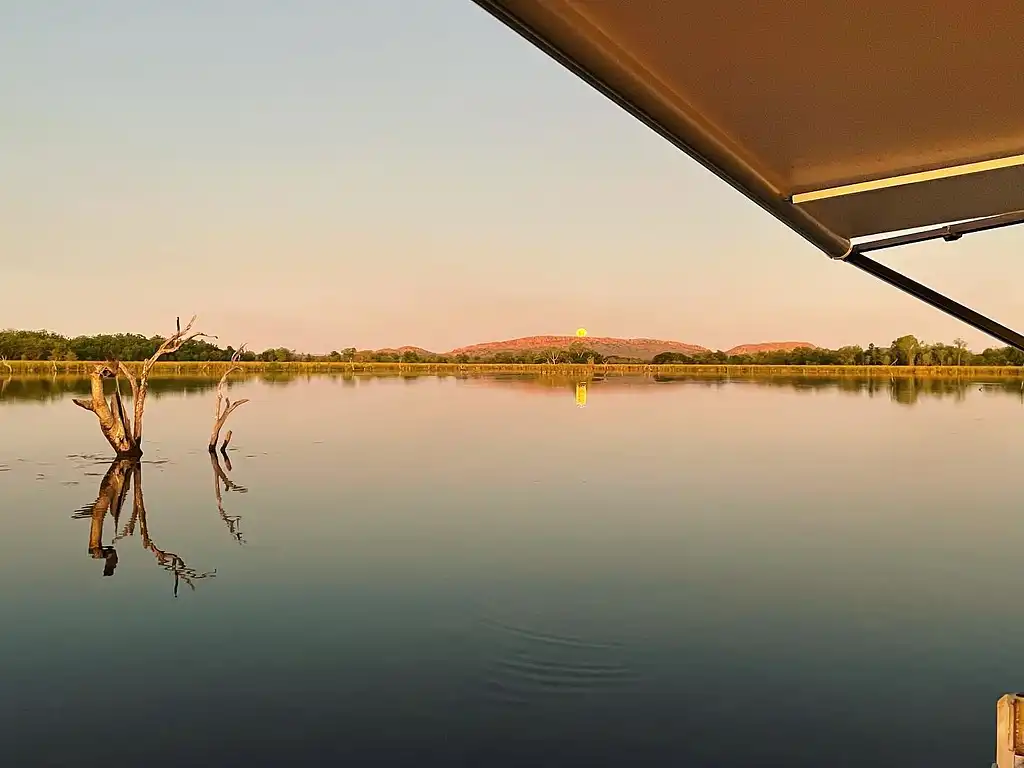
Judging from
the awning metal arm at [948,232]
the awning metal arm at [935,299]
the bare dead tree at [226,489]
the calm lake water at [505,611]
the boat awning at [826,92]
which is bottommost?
the calm lake water at [505,611]

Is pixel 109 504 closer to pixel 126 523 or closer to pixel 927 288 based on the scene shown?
pixel 126 523

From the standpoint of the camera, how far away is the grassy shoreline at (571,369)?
68.9 m

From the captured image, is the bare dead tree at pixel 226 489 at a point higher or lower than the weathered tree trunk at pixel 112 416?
lower

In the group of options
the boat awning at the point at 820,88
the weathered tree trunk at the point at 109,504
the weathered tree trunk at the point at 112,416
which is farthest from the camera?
the weathered tree trunk at the point at 112,416

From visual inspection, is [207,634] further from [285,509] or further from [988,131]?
[988,131]

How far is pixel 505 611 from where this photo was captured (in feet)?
31.0

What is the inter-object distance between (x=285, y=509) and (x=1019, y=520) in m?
12.4

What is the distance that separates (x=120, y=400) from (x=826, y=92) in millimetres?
16970

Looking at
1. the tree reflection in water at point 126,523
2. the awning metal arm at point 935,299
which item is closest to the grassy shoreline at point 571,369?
the tree reflection in water at point 126,523

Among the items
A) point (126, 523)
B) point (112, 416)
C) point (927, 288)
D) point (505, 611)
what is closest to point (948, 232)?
point (927, 288)

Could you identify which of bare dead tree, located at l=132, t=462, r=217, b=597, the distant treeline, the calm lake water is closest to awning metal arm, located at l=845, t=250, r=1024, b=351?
the calm lake water

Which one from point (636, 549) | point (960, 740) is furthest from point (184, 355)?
point (960, 740)

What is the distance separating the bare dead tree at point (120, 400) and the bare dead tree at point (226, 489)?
172 centimetres

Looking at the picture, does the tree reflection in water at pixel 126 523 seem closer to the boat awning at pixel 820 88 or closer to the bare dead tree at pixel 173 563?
the bare dead tree at pixel 173 563
